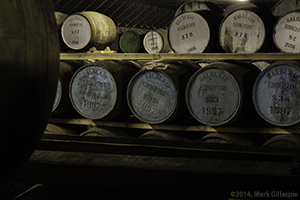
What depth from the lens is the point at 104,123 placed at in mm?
4621

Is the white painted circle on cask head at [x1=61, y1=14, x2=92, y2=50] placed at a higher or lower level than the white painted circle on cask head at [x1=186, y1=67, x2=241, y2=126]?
higher

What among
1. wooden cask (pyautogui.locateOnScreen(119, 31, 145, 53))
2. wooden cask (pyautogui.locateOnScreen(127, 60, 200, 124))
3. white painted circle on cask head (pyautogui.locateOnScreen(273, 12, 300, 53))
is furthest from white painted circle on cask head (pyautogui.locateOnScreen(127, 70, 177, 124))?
wooden cask (pyautogui.locateOnScreen(119, 31, 145, 53))

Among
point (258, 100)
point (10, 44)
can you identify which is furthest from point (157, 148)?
point (258, 100)

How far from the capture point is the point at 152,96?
4.29m

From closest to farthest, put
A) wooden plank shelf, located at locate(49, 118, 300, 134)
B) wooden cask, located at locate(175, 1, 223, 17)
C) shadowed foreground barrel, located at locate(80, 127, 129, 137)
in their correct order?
wooden plank shelf, located at locate(49, 118, 300, 134) < shadowed foreground barrel, located at locate(80, 127, 129, 137) < wooden cask, located at locate(175, 1, 223, 17)

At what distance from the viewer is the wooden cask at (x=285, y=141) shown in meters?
3.45

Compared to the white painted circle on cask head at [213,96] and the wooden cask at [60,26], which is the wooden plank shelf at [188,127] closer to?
the white painted circle on cask head at [213,96]

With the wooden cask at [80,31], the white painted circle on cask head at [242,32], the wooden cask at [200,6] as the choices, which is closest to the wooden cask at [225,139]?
the white painted circle on cask head at [242,32]

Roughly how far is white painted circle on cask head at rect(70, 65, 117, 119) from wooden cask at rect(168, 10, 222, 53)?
951 mm

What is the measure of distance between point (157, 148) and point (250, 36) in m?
2.92

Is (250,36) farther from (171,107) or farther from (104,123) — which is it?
(104,123)

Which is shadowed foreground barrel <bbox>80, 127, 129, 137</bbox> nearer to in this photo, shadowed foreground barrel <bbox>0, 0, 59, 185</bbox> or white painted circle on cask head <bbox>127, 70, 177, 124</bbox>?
white painted circle on cask head <bbox>127, 70, 177, 124</bbox>

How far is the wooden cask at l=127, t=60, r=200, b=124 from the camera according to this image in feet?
13.7

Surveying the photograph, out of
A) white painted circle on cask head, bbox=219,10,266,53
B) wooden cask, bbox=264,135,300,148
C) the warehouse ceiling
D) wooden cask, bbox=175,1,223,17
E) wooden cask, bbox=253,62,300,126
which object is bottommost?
wooden cask, bbox=264,135,300,148
